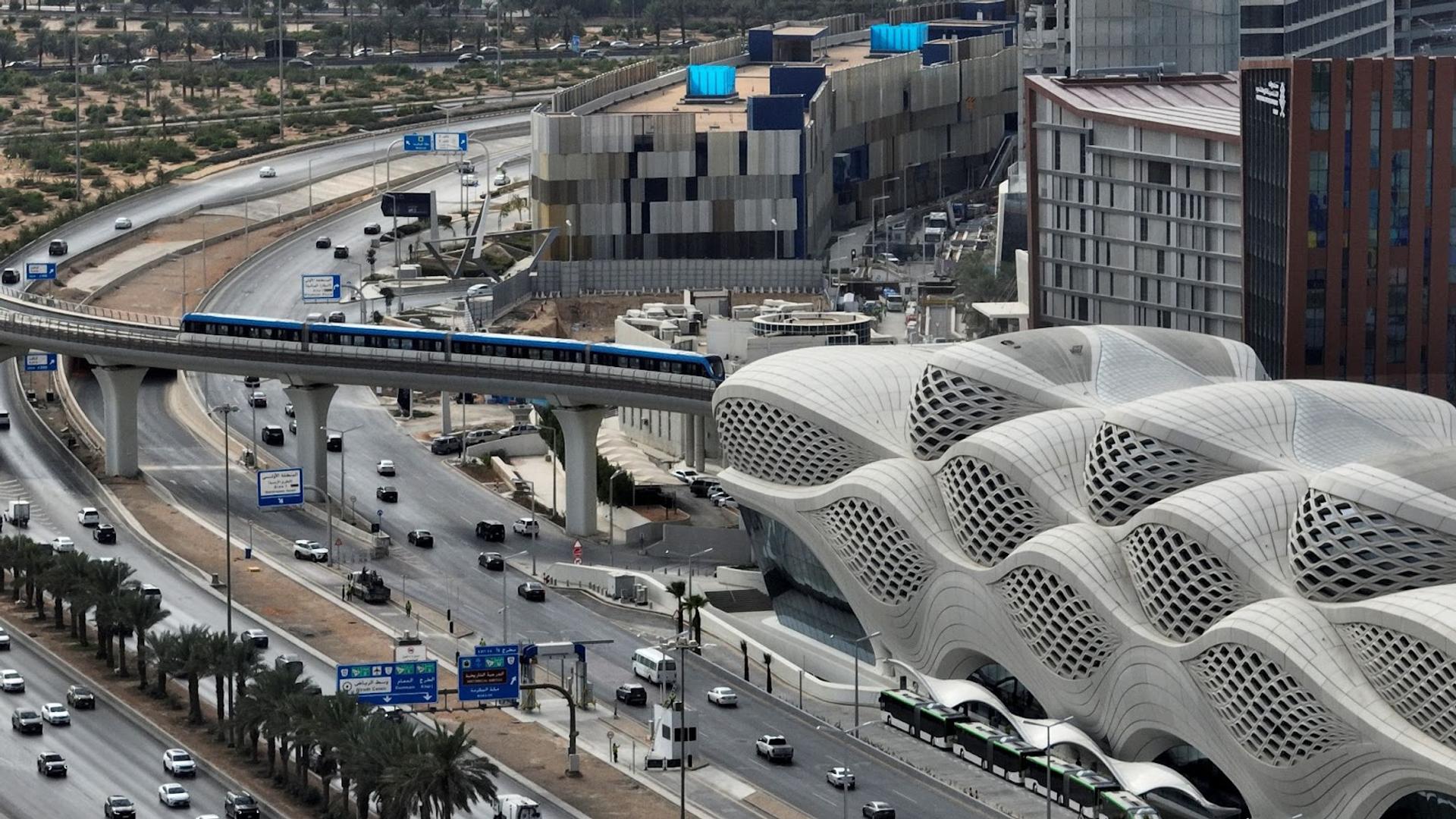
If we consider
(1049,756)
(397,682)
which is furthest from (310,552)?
(1049,756)

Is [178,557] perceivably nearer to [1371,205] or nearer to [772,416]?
[772,416]

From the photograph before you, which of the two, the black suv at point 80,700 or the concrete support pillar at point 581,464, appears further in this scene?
the concrete support pillar at point 581,464

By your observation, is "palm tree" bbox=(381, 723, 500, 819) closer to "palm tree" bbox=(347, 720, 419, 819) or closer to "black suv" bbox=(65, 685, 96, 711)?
"palm tree" bbox=(347, 720, 419, 819)

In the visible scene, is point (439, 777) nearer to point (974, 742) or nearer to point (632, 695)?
point (632, 695)

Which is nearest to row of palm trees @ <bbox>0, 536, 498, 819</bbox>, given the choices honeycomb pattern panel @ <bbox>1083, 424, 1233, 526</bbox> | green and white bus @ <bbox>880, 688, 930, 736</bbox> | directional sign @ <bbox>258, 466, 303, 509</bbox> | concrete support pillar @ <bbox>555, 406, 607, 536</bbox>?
directional sign @ <bbox>258, 466, 303, 509</bbox>

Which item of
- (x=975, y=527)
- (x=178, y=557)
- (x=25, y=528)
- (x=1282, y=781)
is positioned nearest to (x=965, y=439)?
(x=975, y=527)

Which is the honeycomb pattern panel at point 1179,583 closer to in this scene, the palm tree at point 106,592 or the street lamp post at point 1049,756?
the street lamp post at point 1049,756

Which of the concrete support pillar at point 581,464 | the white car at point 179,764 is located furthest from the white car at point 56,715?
the concrete support pillar at point 581,464
